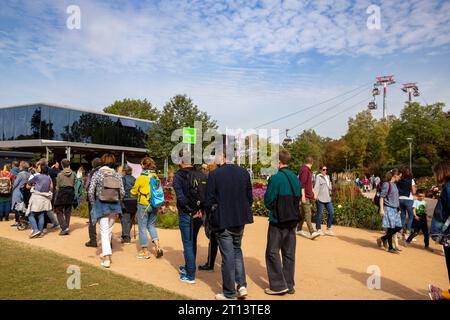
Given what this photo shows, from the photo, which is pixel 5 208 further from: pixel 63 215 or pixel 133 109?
pixel 133 109

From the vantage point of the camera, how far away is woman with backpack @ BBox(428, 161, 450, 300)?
15.4 feet

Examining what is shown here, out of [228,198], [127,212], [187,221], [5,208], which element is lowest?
[5,208]

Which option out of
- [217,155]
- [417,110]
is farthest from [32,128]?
[417,110]

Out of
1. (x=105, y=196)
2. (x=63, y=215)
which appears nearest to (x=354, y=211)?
(x=105, y=196)

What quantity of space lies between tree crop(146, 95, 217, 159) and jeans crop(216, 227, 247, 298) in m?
32.7

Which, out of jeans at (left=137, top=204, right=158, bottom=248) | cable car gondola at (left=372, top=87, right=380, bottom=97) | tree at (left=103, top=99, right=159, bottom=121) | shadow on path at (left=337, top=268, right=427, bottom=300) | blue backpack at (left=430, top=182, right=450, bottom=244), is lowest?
shadow on path at (left=337, top=268, right=427, bottom=300)

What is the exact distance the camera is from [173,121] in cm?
3819

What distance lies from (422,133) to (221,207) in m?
41.4

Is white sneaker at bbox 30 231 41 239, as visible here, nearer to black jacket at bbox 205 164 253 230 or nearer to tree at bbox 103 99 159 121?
black jacket at bbox 205 164 253 230

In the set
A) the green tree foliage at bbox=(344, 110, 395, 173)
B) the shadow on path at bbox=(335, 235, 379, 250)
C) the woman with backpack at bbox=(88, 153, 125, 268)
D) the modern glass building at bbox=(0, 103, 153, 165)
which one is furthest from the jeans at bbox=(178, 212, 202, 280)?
the green tree foliage at bbox=(344, 110, 395, 173)

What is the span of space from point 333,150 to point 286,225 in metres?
59.4

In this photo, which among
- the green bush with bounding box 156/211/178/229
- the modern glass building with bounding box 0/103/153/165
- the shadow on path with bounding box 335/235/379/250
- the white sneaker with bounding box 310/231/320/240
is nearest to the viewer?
the shadow on path with bounding box 335/235/379/250

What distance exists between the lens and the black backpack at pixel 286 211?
5277 millimetres
